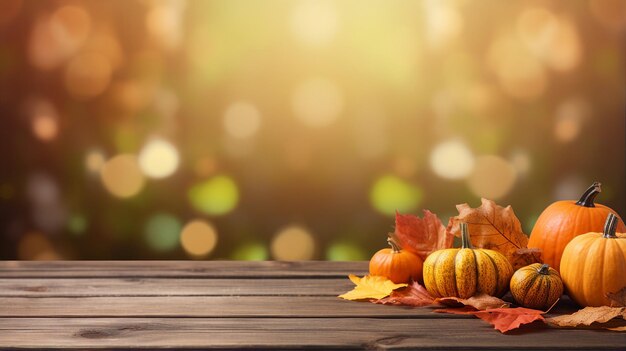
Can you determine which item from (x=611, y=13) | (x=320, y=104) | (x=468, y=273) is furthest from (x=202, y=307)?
(x=611, y=13)

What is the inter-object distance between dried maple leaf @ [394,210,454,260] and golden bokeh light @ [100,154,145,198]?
3.18 feet

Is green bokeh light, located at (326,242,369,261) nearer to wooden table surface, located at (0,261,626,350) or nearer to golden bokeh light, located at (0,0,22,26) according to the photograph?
wooden table surface, located at (0,261,626,350)

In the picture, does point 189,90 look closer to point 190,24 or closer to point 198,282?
point 190,24

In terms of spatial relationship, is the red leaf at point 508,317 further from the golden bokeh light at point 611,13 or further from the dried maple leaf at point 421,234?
the golden bokeh light at point 611,13

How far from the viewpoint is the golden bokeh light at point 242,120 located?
1943 millimetres

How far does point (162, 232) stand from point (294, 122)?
48cm

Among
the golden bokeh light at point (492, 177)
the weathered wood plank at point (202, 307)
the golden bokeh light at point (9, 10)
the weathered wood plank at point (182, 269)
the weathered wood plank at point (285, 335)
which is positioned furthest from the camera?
the golden bokeh light at point (492, 177)

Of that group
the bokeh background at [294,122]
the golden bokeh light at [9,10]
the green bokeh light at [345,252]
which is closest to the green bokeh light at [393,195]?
the bokeh background at [294,122]

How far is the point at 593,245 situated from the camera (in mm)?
1048

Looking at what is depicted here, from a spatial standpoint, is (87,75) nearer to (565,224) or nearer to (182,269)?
(182,269)

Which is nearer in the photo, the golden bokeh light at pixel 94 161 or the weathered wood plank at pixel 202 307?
the weathered wood plank at pixel 202 307

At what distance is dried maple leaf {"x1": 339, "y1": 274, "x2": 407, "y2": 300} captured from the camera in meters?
1.10

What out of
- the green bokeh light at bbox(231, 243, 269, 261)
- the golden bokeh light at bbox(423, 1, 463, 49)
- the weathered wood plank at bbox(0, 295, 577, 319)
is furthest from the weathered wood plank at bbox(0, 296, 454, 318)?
the golden bokeh light at bbox(423, 1, 463, 49)

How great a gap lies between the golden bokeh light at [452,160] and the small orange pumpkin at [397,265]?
32.1 inches
